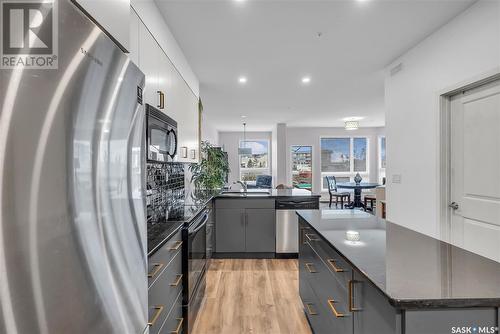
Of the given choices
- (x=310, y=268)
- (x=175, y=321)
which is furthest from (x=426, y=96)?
(x=175, y=321)

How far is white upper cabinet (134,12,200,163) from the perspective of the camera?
170 cm

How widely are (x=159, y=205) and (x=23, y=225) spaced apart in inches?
78.7

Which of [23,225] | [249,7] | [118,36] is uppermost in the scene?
[249,7]

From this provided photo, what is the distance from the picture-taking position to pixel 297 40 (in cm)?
281

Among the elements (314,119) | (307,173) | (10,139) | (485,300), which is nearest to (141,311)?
(10,139)

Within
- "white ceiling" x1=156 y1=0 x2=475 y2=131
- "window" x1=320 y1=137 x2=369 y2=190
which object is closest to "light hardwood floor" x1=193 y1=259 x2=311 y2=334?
"white ceiling" x1=156 y1=0 x2=475 y2=131

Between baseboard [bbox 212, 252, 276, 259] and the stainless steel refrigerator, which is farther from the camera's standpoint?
baseboard [bbox 212, 252, 276, 259]

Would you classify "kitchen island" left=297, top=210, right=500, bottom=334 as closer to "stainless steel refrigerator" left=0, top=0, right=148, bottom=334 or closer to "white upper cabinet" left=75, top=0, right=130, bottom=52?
"stainless steel refrigerator" left=0, top=0, right=148, bottom=334

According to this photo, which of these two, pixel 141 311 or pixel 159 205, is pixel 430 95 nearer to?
pixel 159 205

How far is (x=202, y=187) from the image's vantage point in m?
4.29

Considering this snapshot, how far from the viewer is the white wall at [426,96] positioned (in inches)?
88.6

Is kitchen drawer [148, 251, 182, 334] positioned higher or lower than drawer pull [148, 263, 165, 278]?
lower

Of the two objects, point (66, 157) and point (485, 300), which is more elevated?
point (66, 157)

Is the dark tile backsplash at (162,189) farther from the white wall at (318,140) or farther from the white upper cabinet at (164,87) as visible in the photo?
the white wall at (318,140)
